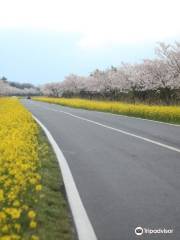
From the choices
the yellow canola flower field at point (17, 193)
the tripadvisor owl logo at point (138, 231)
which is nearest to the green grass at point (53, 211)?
the yellow canola flower field at point (17, 193)

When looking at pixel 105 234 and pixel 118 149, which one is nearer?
pixel 105 234

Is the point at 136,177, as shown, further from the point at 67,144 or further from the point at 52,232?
the point at 67,144

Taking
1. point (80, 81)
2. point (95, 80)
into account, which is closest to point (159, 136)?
point (95, 80)

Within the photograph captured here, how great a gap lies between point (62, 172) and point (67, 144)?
5.53 metres

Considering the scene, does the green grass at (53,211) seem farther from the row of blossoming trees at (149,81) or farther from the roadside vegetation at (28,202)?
the row of blossoming trees at (149,81)

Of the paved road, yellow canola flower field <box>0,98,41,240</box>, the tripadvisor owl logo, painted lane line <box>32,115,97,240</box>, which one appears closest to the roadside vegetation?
yellow canola flower field <box>0,98,41,240</box>

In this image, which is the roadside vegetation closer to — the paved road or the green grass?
the green grass

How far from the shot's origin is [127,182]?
946cm

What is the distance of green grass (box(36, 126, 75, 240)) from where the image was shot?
6230mm

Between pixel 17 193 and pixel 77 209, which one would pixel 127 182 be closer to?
pixel 77 209

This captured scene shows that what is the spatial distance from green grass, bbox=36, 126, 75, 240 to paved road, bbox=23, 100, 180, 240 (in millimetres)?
318

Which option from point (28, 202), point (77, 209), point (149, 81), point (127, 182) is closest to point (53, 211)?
point (77, 209)

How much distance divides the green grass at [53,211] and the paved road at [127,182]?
0.32m

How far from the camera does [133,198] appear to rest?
816cm
